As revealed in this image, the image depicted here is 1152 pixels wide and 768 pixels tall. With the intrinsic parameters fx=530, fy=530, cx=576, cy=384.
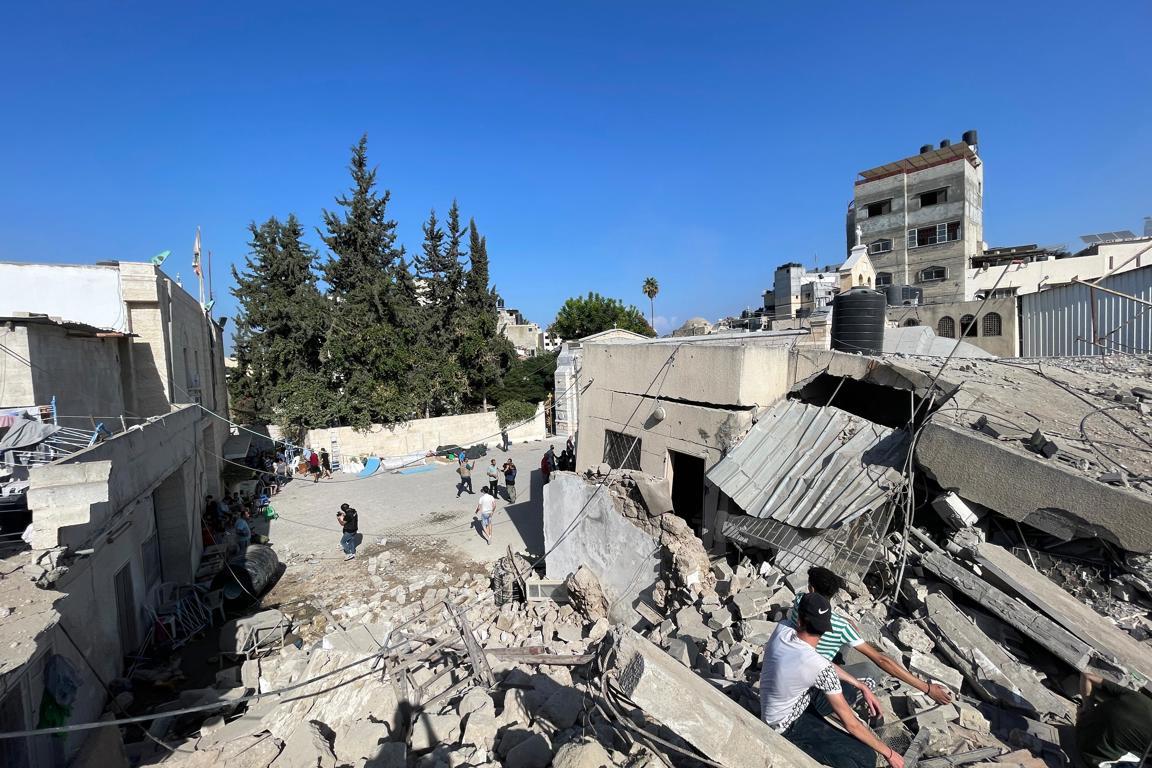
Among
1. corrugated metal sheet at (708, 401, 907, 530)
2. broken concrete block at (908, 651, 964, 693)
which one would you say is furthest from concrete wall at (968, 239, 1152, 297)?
broken concrete block at (908, 651, 964, 693)

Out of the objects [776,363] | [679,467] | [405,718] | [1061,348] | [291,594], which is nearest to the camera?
[405,718]

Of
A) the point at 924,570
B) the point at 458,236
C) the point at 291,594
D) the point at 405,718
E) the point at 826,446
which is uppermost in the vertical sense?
the point at 458,236

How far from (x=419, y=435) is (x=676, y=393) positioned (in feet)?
58.4

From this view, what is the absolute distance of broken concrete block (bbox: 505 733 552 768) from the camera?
393 cm

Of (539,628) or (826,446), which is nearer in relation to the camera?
(826,446)

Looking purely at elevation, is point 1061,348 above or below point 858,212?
below

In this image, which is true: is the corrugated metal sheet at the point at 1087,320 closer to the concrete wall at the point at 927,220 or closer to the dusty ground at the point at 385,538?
the dusty ground at the point at 385,538

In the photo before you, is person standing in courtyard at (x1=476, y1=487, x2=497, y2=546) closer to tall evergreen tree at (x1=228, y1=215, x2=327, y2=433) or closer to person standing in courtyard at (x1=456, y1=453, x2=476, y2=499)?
person standing in courtyard at (x1=456, y1=453, x2=476, y2=499)

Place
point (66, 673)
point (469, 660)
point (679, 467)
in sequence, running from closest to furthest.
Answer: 1. point (66, 673)
2. point (469, 660)
3. point (679, 467)

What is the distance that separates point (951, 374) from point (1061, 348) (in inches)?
417

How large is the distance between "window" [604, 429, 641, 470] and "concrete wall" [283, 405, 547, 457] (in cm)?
1415

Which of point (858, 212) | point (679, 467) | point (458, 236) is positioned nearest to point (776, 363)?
point (679, 467)

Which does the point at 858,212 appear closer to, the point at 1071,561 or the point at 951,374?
the point at 951,374

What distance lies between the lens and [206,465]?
14.8 m
